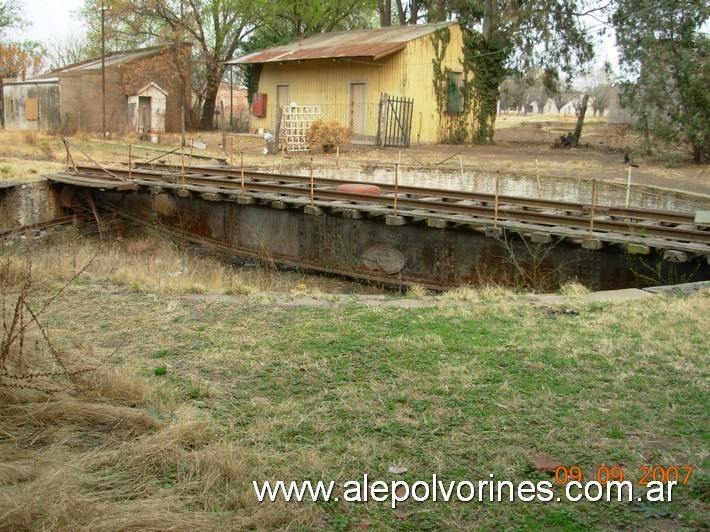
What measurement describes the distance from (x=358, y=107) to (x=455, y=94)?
4.97 m

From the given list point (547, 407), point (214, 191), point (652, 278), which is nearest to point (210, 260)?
point (214, 191)

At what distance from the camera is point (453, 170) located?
885 inches

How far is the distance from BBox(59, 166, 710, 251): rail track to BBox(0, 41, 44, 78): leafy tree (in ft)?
168

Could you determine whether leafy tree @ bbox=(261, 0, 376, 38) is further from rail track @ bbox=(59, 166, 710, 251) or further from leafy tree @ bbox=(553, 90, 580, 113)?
rail track @ bbox=(59, 166, 710, 251)

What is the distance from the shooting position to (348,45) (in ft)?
114

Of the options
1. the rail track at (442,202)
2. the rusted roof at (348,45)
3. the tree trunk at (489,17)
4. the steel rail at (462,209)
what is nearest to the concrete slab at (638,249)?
the rail track at (442,202)

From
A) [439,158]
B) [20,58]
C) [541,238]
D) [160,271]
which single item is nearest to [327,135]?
[439,158]

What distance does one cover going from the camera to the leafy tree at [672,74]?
24734 millimetres

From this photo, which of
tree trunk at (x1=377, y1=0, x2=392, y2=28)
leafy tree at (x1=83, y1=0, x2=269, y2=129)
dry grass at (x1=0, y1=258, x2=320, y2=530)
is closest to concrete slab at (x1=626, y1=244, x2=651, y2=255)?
dry grass at (x1=0, y1=258, x2=320, y2=530)

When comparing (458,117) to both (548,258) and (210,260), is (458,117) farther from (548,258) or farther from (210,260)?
(548,258)

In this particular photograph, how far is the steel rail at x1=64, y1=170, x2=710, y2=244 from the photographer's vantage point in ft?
38.5

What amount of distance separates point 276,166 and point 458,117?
562 inches

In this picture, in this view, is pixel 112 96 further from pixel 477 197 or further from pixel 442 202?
pixel 442 202

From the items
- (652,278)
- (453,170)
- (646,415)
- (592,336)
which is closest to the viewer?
(646,415)
